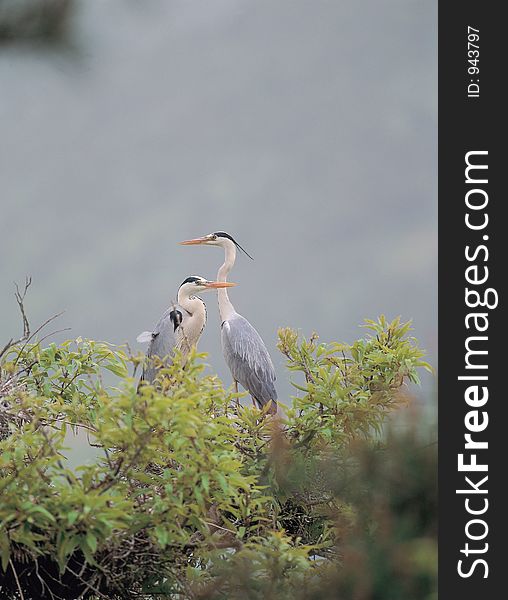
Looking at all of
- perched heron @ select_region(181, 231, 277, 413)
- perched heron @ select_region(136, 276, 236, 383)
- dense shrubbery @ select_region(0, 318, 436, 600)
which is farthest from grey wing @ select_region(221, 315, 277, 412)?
dense shrubbery @ select_region(0, 318, 436, 600)

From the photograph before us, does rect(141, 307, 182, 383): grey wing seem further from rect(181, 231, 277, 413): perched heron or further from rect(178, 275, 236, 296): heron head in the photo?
rect(181, 231, 277, 413): perched heron

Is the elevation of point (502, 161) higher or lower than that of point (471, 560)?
higher

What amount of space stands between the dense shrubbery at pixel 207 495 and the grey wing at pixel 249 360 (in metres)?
0.86

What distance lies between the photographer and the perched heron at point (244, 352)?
13.1 ft

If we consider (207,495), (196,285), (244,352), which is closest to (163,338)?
(196,285)

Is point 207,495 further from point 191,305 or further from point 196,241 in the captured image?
point 196,241

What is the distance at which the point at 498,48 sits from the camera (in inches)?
95.3

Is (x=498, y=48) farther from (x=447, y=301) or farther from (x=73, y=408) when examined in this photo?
(x=73, y=408)

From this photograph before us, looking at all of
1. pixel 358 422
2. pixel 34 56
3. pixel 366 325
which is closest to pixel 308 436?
pixel 358 422

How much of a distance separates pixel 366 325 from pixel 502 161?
1081 millimetres

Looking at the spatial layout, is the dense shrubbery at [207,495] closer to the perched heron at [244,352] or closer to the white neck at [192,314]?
the white neck at [192,314]

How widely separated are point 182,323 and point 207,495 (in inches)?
57.7

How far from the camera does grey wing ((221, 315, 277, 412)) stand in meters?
4.00

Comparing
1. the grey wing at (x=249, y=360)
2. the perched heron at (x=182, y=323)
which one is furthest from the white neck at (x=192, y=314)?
the grey wing at (x=249, y=360)
